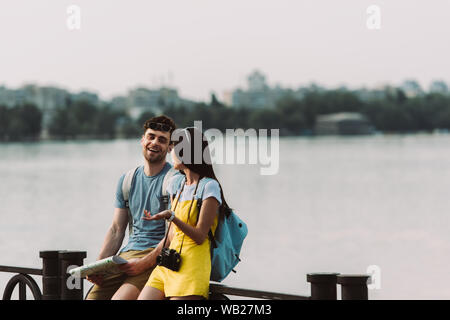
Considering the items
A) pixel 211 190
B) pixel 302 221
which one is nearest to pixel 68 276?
pixel 211 190

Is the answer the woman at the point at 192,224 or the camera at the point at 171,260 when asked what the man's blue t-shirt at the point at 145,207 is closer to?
the woman at the point at 192,224

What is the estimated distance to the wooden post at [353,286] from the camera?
14.1ft

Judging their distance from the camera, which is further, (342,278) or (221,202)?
(221,202)

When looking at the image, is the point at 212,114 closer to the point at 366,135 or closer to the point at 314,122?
the point at 314,122

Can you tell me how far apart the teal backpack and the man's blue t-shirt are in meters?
0.54

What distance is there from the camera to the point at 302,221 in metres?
45.6

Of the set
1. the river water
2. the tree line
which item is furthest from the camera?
the tree line

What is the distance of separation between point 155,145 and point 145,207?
0.38 meters

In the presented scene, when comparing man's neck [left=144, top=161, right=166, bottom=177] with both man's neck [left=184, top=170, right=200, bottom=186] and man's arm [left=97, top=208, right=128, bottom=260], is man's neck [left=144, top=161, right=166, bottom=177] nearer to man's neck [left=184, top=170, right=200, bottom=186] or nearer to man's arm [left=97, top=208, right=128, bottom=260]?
man's arm [left=97, top=208, right=128, bottom=260]

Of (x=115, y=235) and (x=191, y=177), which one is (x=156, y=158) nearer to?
(x=191, y=177)
